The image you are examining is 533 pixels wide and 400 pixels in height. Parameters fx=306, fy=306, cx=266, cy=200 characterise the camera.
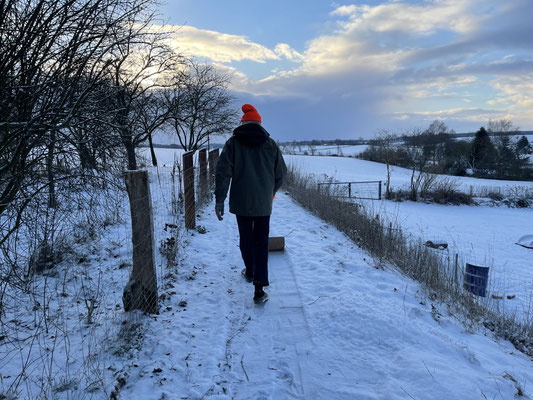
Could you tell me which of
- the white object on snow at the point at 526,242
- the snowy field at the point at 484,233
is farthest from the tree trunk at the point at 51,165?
the white object on snow at the point at 526,242

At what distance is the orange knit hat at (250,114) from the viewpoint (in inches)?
132

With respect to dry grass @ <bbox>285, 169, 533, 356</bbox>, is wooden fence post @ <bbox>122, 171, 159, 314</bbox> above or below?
above

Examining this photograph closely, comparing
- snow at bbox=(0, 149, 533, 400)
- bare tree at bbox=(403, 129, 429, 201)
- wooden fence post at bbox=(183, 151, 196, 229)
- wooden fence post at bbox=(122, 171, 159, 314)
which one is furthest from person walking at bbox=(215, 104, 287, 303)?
bare tree at bbox=(403, 129, 429, 201)

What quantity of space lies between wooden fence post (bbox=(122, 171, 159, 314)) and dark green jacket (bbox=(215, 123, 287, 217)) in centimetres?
85

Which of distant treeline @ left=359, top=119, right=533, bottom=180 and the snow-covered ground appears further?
the snow-covered ground

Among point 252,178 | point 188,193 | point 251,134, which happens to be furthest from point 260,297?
point 188,193

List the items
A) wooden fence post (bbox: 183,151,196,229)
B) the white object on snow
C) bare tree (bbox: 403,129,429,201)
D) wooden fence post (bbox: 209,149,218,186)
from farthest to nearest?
bare tree (bbox: 403,129,429,201), the white object on snow, wooden fence post (bbox: 209,149,218,186), wooden fence post (bbox: 183,151,196,229)

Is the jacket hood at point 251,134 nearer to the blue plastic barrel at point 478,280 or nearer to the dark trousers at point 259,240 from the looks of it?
the dark trousers at point 259,240

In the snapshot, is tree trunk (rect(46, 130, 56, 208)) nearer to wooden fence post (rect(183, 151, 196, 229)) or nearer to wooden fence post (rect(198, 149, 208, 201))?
wooden fence post (rect(183, 151, 196, 229))

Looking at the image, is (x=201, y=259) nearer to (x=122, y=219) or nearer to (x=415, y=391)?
(x=122, y=219)

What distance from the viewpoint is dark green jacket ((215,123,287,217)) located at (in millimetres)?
3312

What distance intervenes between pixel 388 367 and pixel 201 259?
3.01 metres

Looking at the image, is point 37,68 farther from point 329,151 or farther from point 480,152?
point 329,151

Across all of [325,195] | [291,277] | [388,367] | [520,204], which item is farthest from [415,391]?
[520,204]
